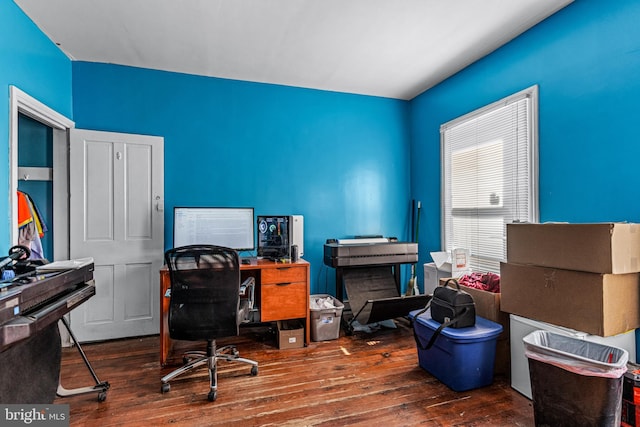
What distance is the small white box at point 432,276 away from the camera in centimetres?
317

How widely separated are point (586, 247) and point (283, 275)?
7.26 ft

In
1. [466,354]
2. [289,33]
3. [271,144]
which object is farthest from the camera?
[271,144]

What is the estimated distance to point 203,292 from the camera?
7.23ft

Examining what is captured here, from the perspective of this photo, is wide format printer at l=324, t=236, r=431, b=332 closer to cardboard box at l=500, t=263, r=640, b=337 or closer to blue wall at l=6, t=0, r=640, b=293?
blue wall at l=6, t=0, r=640, b=293

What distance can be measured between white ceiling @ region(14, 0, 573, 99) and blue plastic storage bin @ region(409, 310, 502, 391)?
233 cm

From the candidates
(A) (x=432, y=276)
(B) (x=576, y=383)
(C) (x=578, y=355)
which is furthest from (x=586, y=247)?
(A) (x=432, y=276)

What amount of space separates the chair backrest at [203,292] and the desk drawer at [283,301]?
0.65m

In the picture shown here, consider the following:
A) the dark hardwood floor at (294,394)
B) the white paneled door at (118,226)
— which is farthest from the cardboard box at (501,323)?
the white paneled door at (118,226)

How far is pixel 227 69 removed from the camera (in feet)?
10.8

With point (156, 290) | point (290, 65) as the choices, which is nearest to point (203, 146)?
point (290, 65)

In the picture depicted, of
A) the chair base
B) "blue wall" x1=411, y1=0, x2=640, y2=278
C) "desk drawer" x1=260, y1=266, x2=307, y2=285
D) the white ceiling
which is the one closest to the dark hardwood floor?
the chair base

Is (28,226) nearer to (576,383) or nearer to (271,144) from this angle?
(271,144)

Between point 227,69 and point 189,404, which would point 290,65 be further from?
point 189,404

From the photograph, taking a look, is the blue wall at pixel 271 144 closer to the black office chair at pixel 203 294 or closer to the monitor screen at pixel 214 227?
the monitor screen at pixel 214 227
